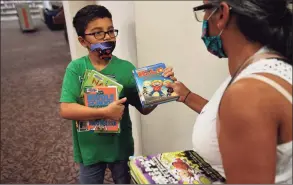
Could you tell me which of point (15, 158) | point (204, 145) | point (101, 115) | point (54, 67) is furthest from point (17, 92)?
point (204, 145)

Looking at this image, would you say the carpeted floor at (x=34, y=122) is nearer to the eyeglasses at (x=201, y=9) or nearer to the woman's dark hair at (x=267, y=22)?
the eyeglasses at (x=201, y=9)

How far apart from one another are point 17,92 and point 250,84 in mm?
4225

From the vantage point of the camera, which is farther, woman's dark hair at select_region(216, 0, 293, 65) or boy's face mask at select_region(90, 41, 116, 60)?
boy's face mask at select_region(90, 41, 116, 60)

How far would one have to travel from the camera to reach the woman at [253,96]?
28.6 inches

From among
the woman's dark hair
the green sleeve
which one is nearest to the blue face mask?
the woman's dark hair

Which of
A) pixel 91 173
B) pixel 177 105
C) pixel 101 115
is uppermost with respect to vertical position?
pixel 101 115

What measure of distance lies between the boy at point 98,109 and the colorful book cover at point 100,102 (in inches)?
1.4

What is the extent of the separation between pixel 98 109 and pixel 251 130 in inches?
27.9

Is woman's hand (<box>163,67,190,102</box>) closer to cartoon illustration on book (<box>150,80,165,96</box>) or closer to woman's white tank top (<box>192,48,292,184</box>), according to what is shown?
cartoon illustration on book (<box>150,80,165,96</box>)

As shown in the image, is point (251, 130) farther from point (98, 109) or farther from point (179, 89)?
point (98, 109)

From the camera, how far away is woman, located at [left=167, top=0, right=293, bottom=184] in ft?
2.38

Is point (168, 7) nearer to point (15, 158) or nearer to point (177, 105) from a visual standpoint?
point (177, 105)

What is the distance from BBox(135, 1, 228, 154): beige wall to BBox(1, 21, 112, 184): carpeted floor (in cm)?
68

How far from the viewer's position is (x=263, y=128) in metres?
0.72
